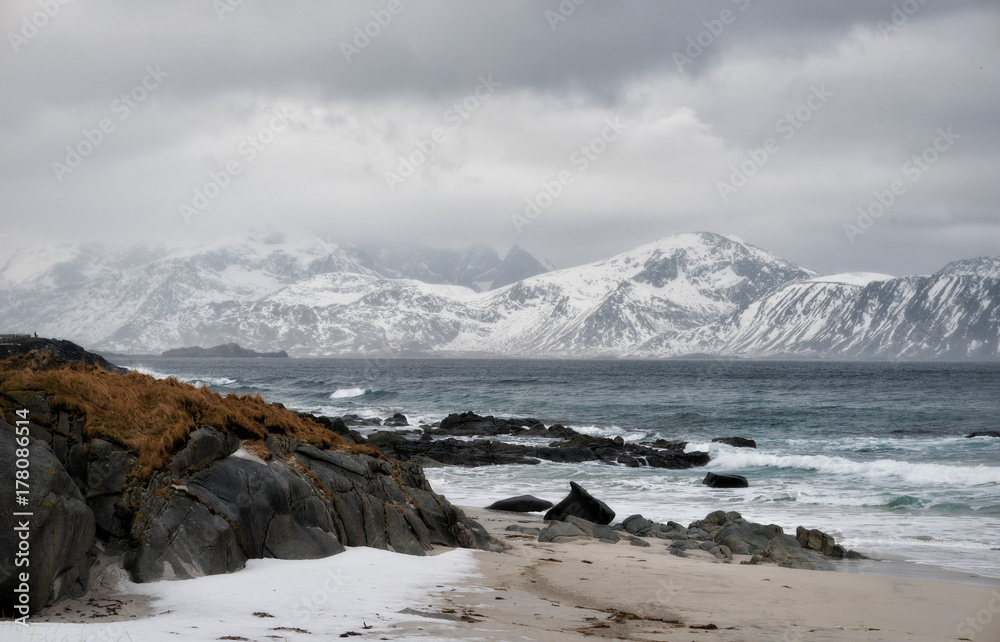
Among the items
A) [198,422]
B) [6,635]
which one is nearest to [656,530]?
[198,422]

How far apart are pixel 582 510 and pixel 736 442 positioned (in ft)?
78.0

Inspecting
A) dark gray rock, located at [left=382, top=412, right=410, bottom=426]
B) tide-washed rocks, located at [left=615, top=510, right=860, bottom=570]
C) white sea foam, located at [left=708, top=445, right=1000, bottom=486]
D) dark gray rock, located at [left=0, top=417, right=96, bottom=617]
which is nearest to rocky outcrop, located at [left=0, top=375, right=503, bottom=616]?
dark gray rock, located at [left=0, top=417, right=96, bottom=617]

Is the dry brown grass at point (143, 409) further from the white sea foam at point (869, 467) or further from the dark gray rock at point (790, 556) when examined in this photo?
the white sea foam at point (869, 467)

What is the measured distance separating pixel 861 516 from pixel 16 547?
68.4ft

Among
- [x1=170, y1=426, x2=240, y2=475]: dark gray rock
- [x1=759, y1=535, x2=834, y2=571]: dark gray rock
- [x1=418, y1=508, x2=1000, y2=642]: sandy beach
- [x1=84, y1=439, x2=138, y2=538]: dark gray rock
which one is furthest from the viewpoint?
[x1=759, y1=535, x2=834, y2=571]: dark gray rock

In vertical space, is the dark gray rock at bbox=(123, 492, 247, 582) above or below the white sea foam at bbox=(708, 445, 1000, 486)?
above

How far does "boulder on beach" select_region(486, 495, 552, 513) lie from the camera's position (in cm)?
2164

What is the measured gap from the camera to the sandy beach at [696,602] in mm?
9016

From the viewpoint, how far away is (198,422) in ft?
38.3

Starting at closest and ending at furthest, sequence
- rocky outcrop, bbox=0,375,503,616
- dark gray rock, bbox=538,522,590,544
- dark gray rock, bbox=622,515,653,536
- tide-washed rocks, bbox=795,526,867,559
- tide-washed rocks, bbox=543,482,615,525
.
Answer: rocky outcrop, bbox=0,375,503,616 → tide-washed rocks, bbox=795,526,867,559 → dark gray rock, bbox=538,522,590,544 → dark gray rock, bbox=622,515,653,536 → tide-washed rocks, bbox=543,482,615,525

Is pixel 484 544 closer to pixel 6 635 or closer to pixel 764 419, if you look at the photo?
pixel 6 635

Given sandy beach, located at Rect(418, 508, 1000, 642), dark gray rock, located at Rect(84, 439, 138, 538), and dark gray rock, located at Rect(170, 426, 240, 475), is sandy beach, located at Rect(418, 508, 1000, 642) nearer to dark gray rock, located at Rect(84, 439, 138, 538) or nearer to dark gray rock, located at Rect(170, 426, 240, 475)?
dark gray rock, located at Rect(170, 426, 240, 475)

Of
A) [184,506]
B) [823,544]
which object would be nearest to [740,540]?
[823,544]

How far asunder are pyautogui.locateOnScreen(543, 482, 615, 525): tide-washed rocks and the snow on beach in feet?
27.0
